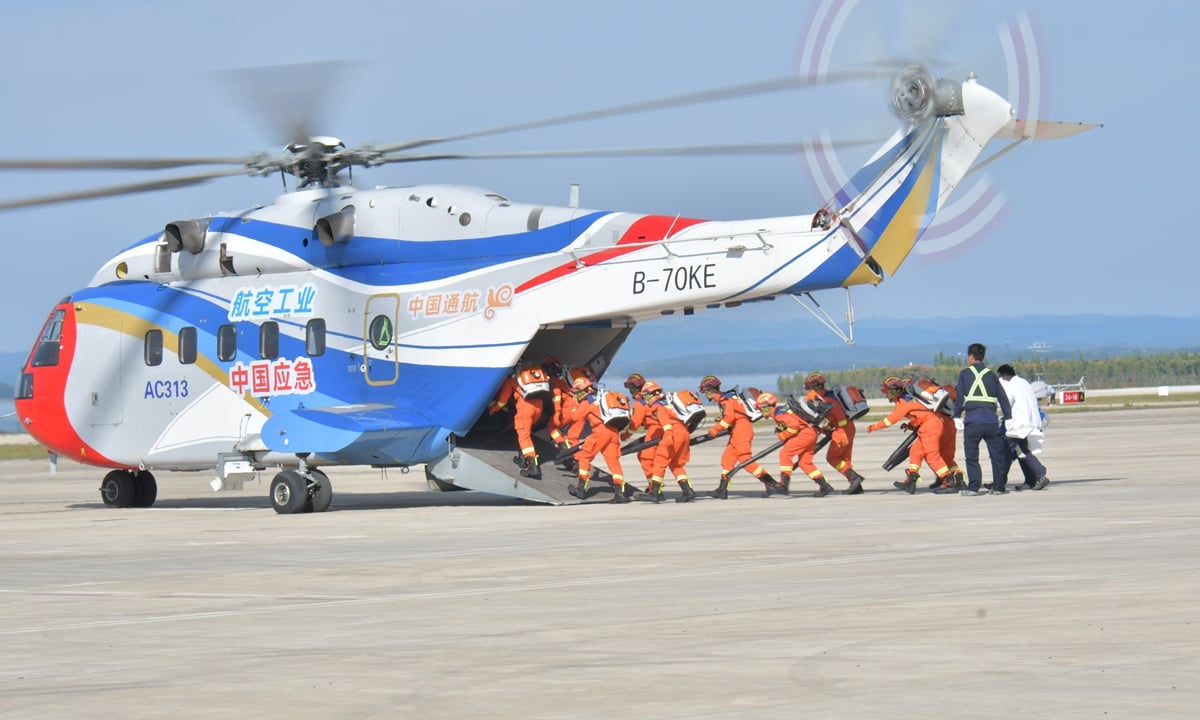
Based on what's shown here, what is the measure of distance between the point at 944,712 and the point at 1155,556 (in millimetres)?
5928

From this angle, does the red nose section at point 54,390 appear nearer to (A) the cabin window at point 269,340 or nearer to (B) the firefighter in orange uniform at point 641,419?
(A) the cabin window at point 269,340

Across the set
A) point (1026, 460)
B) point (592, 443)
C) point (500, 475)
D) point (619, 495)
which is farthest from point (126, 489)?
point (1026, 460)

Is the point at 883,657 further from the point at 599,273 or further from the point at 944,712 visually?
the point at 599,273

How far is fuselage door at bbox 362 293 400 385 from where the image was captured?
71.0 feet

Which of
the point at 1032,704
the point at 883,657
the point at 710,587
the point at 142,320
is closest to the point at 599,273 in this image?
the point at 142,320

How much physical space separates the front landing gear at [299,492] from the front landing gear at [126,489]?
436 cm

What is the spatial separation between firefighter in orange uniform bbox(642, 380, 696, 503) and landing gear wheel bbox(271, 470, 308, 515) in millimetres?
4524

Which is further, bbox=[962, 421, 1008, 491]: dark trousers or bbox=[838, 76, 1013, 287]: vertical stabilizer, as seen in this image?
bbox=[962, 421, 1008, 491]: dark trousers

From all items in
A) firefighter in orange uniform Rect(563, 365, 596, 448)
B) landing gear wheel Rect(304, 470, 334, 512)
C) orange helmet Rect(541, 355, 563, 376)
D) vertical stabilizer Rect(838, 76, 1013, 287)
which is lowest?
landing gear wheel Rect(304, 470, 334, 512)

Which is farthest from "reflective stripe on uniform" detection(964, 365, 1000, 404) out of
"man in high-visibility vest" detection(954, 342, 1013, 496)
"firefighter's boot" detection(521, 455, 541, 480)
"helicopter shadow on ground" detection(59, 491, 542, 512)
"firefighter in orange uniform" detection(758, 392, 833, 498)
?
"helicopter shadow on ground" detection(59, 491, 542, 512)

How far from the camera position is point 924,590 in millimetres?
10484

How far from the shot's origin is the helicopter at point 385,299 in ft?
62.1

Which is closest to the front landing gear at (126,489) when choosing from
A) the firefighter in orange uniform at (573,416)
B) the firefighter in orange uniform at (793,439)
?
the firefighter in orange uniform at (573,416)

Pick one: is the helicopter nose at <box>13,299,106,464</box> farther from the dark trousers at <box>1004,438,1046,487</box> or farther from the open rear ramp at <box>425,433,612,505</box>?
the dark trousers at <box>1004,438,1046,487</box>
